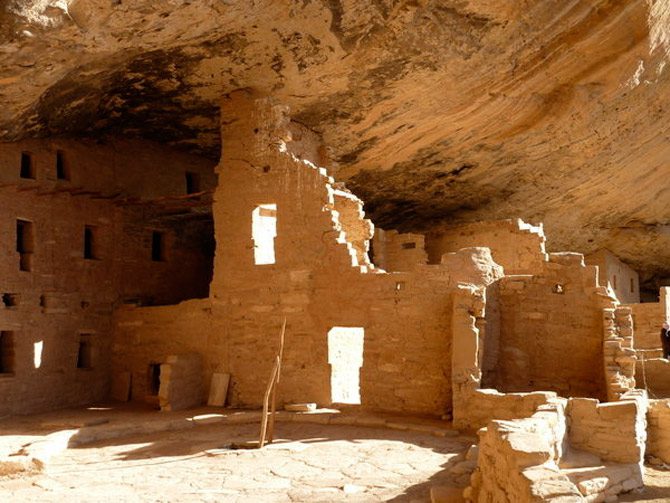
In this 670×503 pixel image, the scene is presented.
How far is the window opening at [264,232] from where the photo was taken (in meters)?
12.7

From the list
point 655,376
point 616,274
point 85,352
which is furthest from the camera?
point 616,274

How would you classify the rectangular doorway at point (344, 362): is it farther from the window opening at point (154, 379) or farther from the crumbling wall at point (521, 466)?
the crumbling wall at point (521, 466)

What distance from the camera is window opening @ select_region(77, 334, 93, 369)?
14109mm

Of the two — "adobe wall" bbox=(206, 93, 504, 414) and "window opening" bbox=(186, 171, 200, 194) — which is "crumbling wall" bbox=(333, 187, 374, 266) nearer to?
"adobe wall" bbox=(206, 93, 504, 414)

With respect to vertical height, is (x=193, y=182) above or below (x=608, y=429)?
above

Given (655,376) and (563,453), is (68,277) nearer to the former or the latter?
(563,453)

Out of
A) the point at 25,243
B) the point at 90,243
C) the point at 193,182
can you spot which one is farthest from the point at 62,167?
the point at 193,182

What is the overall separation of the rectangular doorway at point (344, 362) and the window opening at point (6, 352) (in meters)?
5.39

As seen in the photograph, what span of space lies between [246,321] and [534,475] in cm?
786

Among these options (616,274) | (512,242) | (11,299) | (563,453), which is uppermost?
(512,242)

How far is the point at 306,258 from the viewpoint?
12.2 meters

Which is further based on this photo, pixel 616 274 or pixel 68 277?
pixel 616 274

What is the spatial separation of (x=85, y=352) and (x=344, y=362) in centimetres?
499

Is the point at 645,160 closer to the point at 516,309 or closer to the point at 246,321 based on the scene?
the point at 516,309
